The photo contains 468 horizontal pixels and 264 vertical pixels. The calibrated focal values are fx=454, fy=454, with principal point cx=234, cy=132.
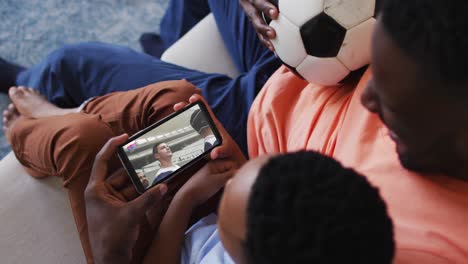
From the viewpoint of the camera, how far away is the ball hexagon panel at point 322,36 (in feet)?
2.31

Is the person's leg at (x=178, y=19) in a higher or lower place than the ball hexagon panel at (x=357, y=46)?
lower

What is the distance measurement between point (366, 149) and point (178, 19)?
80cm

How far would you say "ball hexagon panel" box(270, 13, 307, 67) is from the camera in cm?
74

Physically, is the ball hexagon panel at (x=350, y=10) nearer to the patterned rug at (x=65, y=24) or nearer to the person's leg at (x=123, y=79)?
the person's leg at (x=123, y=79)

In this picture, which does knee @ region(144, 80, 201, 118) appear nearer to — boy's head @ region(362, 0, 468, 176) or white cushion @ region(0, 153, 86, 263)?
white cushion @ region(0, 153, 86, 263)

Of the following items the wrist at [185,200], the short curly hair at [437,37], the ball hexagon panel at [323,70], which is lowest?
the wrist at [185,200]

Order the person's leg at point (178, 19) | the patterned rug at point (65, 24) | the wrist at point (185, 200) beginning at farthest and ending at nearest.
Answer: the patterned rug at point (65, 24), the person's leg at point (178, 19), the wrist at point (185, 200)

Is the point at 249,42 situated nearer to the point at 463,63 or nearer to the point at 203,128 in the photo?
the point at 203,128

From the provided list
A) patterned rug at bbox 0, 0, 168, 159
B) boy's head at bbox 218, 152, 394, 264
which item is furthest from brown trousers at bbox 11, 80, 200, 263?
patterned rug at bbox 0, 0, 168, 159

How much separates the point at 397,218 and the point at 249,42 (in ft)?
1.91

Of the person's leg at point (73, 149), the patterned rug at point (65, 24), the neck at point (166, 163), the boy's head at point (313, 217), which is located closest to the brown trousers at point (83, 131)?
the person's leg at point (73, 149)

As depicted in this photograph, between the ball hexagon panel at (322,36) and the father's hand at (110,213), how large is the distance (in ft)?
1.16

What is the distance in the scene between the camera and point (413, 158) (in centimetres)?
59

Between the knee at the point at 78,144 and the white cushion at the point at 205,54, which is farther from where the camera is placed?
the white cushion at the point at 205,54
